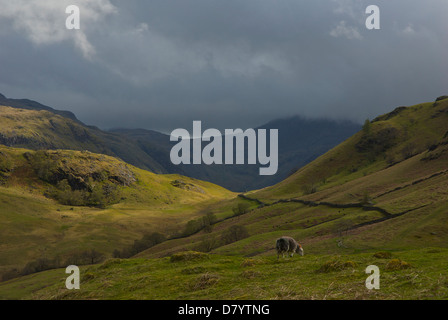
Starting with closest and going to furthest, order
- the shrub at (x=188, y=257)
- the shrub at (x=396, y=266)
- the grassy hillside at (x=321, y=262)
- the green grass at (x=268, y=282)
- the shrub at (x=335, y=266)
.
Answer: the green grass at (x=268, y=282) < the grassy hillside at (x=321, y=262) < the shrub at (x=396, y=266) < the shrub at (x=335, y=266) < the shrub at (x=188, y=257)

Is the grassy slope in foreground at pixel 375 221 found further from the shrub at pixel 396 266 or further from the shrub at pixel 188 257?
the shrub at pixel 188 257

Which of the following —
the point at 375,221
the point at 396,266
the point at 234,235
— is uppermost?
the point at 375,221

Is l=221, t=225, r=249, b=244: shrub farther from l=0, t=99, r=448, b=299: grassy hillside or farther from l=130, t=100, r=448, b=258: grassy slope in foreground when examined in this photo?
l=130, t=100, r=448, b=258: grassy slope in foreground

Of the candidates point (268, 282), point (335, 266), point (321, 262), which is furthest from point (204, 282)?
point (321, 262)

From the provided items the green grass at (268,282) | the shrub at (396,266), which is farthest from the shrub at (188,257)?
the shrub at (396,266)

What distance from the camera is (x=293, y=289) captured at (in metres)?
16.1

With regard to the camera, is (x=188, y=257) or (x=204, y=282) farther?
(x=188, y=257)

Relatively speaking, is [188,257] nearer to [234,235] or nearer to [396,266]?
[396,266]

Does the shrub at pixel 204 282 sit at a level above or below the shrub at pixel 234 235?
below

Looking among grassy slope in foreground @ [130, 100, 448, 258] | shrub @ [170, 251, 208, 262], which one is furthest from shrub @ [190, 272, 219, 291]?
grassy slope in foreground @ [130, 100, 448, 258]

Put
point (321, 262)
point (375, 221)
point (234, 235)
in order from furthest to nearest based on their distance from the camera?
point (234, 235) → point (375, 221) → point (321, 262)

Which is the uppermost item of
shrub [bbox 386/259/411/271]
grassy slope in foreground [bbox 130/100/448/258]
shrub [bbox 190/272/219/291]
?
grassy slope in foreground [bbox 130/100/448/258]
